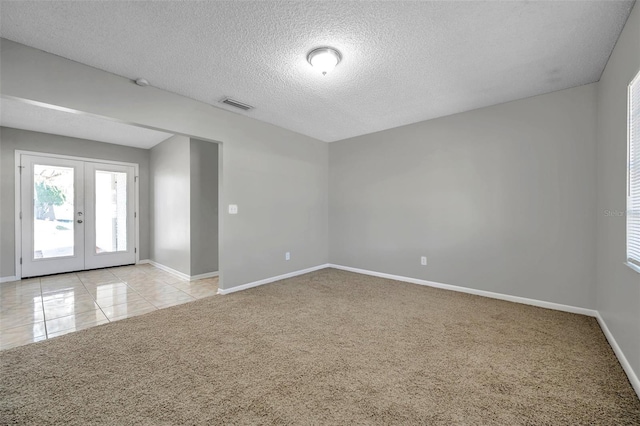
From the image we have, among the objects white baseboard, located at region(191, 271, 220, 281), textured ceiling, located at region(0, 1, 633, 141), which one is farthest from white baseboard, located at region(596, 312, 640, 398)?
white baseboard, located at region(191, 271, 220, 281)

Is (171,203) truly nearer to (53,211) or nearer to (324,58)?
(53,211)

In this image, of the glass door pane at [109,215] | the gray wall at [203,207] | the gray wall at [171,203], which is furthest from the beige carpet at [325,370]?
the glass door pane at [109,215]

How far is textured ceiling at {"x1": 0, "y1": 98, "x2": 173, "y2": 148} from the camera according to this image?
381 centimetres

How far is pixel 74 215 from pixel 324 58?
5.72 m

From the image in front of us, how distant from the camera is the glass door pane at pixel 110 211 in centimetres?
543

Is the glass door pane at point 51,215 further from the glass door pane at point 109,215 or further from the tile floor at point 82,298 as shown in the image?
the tile floor at point 82,298

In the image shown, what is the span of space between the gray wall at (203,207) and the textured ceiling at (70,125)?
3.44ft

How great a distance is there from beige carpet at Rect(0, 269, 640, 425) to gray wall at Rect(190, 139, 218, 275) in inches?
66.4

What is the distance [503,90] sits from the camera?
311 centimetres

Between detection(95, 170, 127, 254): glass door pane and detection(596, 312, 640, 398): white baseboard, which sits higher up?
detection(95, 170, 127, 254): glass door pane

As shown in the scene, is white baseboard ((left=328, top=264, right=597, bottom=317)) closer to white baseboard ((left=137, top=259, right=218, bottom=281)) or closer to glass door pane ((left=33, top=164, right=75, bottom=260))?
white baseboard ((left=137, top=259, right=218, bottom=281))

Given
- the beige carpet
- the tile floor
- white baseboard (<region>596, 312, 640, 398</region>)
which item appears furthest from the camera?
the tile floor

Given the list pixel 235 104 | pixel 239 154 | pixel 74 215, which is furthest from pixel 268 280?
pixel 74 215

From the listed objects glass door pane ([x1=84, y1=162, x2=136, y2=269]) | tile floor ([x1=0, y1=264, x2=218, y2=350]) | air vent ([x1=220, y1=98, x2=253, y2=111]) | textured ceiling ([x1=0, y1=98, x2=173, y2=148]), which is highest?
air vent ([x1=220, y1=98, x2=253, y2=111])
